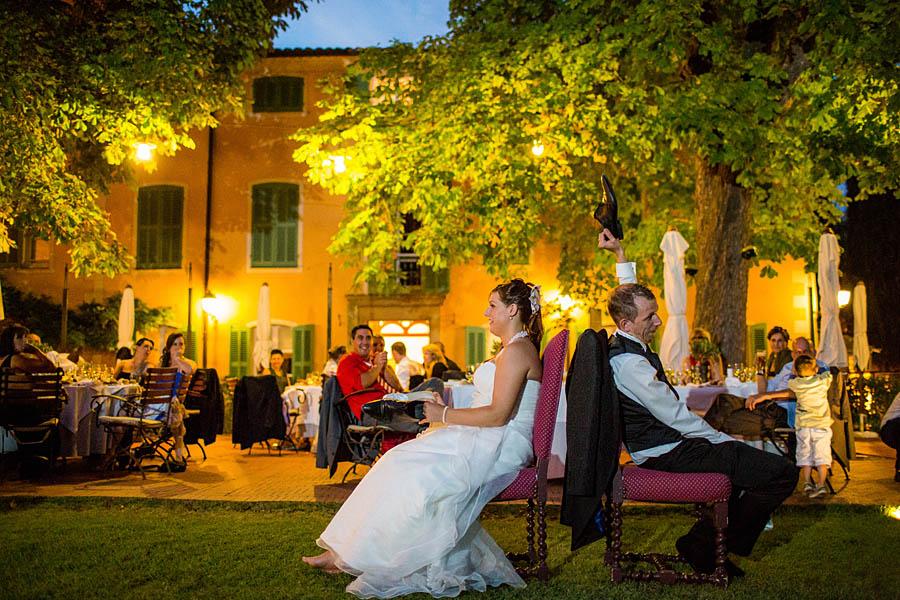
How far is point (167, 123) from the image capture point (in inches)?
463

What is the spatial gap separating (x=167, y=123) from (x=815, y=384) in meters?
9.15

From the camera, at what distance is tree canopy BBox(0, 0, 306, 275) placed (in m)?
10.5

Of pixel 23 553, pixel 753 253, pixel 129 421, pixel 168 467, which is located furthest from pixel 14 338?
pixel 753 253

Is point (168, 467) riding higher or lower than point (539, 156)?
lower

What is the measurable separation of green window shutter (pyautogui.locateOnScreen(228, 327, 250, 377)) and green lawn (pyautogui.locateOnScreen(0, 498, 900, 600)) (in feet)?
39.4

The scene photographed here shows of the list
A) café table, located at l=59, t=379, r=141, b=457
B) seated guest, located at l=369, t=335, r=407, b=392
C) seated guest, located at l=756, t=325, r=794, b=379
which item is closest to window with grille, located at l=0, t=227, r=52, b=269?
café table, located at l=59, t=379, r=141, b=457

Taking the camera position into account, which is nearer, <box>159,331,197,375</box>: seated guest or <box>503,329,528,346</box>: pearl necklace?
<box>503,329,528,346</box>: pearl necklace

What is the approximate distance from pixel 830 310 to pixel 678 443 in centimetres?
749

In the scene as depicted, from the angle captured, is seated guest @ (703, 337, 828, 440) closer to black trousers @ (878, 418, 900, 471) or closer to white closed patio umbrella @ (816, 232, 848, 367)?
black trousers @ (878, 418, 900, 471)

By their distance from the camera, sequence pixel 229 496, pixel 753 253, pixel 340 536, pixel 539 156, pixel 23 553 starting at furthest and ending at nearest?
1. pixel 753 253
2. pixel 539 156
3. pixel 229 496
4. pixel 23 553
5. pixel 340 536

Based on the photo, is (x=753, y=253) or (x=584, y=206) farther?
(x=753, y=253)

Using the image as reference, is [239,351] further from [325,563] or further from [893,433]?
[325,563]

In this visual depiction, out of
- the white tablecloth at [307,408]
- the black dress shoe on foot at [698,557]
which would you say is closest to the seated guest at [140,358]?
the white tablecloth at [307,408]

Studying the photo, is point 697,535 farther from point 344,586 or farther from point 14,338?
point 14,338
